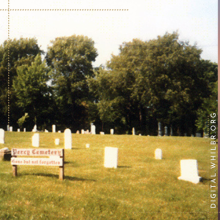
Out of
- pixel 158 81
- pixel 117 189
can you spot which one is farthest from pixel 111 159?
pixel 158 81

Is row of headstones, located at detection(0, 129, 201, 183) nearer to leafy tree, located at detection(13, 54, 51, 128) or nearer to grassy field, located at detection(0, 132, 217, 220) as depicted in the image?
grassy field, located at detection(0, 132, 217, 220)

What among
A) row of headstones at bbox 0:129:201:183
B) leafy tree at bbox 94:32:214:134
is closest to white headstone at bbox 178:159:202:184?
row of headstones at bbox 0:129:201:183

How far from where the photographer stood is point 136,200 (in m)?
6.63

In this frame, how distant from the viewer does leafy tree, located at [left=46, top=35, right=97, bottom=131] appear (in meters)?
9.25

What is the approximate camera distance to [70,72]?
9484mm

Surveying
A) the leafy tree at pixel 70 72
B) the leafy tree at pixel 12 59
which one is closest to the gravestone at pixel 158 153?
the leafy tree at pixel 70 72

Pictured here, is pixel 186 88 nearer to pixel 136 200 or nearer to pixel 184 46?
pixel 184 46

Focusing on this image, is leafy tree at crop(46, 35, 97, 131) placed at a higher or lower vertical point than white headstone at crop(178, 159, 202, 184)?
higher

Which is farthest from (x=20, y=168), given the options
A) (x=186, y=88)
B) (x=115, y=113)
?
(x=186, y=88)

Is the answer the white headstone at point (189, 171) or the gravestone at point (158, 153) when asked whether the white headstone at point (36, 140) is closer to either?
the gravestone at point (158, 153)

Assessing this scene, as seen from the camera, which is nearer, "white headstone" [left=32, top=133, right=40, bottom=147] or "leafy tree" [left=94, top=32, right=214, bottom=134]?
"leafy tree" [left=94, top=32, right=214, bottom=134]

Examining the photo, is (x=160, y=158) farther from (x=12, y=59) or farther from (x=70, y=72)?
(x=12, y=59)

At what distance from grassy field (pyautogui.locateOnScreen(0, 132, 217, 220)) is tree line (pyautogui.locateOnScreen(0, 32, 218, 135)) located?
1020 millimetres

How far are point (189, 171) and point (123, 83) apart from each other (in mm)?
3541
